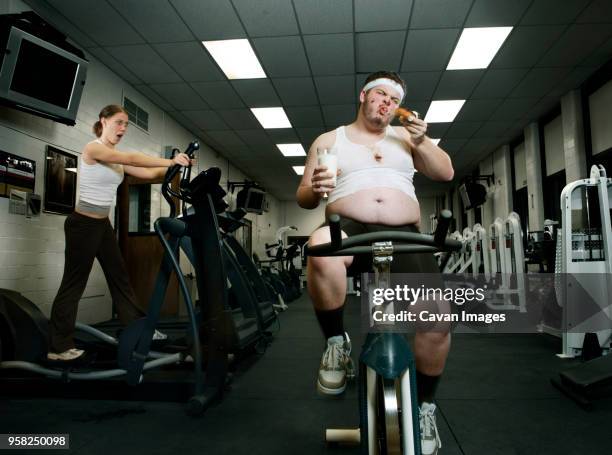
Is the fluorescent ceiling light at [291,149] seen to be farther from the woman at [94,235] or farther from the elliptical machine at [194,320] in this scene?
the elliptical machine at [194,320]

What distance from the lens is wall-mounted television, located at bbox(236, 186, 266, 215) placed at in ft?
28.6

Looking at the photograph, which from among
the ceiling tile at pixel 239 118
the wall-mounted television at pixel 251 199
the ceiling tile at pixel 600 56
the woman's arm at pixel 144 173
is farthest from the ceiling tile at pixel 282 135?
the woman's arm at pixel 144 173

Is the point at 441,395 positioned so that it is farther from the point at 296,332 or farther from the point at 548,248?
the point at 548,248

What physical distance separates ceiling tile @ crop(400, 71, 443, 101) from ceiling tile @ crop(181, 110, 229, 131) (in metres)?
2.97

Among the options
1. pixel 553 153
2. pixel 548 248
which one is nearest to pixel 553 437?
pixel 548 248

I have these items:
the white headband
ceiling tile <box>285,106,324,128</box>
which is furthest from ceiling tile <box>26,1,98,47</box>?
the white headband

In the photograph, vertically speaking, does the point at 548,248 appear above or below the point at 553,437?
above

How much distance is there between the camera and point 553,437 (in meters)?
1.50

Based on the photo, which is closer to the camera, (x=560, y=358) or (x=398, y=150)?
(x=398, y=150)

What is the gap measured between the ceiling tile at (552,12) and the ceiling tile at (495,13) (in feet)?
0.30

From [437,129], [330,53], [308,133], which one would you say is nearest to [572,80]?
[437,129]

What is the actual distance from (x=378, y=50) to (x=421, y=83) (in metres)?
1.09

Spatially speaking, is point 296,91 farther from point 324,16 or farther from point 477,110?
point 477,110

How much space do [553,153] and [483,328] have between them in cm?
393
